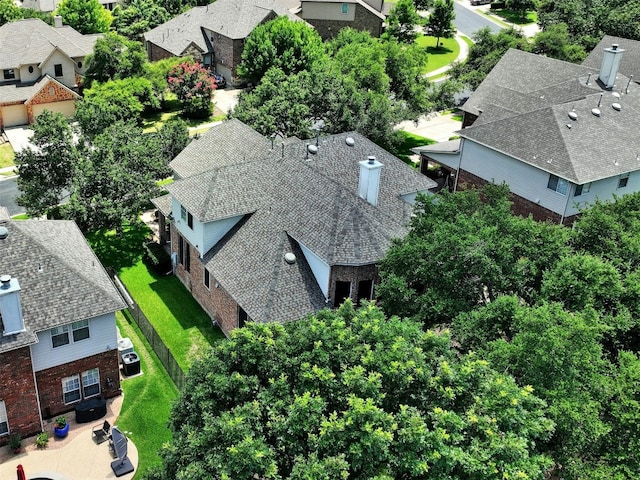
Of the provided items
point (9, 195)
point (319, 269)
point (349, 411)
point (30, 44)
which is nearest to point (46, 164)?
point (9, 195)

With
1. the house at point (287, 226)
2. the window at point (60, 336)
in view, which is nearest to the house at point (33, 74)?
the house at point (287, 226)

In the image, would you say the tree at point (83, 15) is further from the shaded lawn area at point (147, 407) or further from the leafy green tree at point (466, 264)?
the leafy green tree at point (466, 264)

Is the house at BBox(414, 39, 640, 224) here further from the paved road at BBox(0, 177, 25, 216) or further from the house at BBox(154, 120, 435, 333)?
the paved road at BBox(0, 177, 25, 216)

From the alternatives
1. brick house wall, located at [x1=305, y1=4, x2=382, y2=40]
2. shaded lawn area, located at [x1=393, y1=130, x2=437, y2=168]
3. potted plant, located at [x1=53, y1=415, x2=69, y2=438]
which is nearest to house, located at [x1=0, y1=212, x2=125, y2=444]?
potted plant, located at [x1=53, y1=415, x2=69, y2=438]

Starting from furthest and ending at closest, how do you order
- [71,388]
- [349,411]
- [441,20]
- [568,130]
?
[441,20] → [568,130] → [71,388] → [349,411]

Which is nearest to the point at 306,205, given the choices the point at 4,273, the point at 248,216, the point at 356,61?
the point at 248,216

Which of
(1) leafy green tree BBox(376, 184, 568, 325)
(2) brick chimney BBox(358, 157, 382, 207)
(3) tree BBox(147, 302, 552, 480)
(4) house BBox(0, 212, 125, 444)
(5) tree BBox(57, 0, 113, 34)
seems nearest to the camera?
(3) tree BBox(147, 302, 552, 480)

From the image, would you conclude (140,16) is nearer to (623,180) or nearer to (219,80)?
(219,80)
